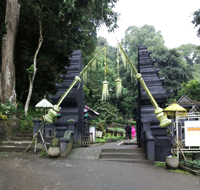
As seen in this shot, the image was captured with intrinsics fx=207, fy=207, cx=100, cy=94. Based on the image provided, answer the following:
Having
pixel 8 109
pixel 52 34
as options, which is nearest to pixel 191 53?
pixel 52 34

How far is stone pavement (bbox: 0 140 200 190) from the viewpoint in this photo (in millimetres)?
5605

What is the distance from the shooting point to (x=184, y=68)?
36469 mm

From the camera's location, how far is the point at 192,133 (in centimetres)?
843

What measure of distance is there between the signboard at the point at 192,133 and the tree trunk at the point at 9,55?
12717mm

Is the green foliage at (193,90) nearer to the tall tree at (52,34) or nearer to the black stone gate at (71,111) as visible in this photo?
the tall tree at (52,34)

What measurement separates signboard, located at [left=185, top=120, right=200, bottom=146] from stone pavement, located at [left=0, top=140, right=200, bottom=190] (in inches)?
64.8

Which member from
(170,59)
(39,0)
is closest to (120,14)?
(39,0)

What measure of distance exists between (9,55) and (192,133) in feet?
46.6

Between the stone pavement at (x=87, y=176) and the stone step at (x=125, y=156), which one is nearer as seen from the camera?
the stone pavement at (x=87, y=176)

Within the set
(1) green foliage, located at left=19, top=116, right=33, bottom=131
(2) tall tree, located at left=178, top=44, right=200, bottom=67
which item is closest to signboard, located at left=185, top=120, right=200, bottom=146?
(1) green foliage, located at left=19, top=116, right=33, bottom=131

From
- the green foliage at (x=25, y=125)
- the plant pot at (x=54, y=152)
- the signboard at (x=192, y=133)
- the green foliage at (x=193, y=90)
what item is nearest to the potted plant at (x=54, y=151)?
the plant pot at (x=54, y=152)

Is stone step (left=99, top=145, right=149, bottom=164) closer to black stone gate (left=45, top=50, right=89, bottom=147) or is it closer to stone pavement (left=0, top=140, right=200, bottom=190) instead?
stone pavement (left=0, top=140, right=200, bottom=190)

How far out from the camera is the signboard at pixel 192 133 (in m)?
8.36

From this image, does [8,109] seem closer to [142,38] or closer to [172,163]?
[172,163]
